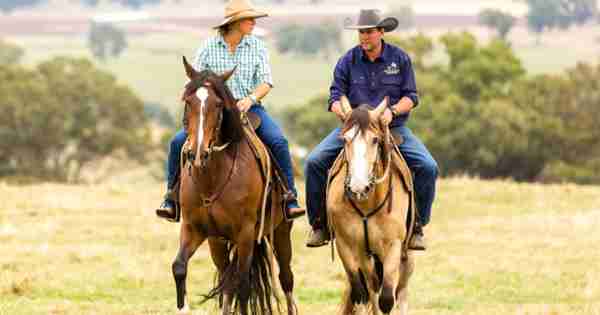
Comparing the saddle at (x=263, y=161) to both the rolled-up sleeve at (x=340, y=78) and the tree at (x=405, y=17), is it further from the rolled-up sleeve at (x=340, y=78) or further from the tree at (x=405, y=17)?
the tree at (x=405, y=17)

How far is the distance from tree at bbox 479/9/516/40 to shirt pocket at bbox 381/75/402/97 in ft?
343

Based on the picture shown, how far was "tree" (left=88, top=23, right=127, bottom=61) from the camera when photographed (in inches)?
5276

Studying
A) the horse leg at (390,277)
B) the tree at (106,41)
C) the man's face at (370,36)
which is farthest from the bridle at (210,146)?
the tree at (106,41)

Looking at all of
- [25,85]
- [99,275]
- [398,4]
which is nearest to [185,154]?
[99,275]

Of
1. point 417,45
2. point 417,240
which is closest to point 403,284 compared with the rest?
point 417,240

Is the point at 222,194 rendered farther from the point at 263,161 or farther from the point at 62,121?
the point at 62,121

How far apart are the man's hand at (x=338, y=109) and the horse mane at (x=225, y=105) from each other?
820 millimetres

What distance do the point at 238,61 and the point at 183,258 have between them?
201cm

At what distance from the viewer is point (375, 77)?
1036 centimetres

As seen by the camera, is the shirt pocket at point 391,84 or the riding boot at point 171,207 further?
the riding boot at point 171,207

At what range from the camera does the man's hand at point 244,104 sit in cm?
1041

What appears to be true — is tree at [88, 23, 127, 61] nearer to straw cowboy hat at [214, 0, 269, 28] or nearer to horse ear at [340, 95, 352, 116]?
straw cowboy hat at [214, 0, 269, 28]

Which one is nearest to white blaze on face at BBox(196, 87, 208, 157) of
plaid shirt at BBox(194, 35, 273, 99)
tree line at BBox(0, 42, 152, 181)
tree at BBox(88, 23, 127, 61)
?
plaid shirt at BBox(194, 35, 273, 99)

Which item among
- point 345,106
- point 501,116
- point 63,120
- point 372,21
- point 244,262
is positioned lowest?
point 63,120
